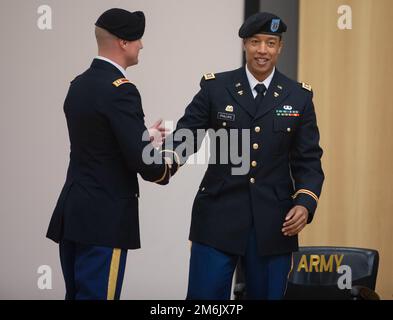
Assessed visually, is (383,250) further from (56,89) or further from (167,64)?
(56,89)

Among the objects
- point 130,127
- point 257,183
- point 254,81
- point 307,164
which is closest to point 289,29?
point 254,81

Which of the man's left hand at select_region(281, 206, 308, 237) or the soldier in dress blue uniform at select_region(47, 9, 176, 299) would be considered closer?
the soldier in dress blue uniform at select_region(47, 9, 176, 299)

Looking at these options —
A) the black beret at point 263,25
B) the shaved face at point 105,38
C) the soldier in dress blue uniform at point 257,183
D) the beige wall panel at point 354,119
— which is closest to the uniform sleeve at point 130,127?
the shaved face at point 105,38

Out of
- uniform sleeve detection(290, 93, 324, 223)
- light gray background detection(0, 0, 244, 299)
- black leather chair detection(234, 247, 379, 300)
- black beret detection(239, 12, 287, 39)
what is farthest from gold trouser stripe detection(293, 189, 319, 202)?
light gray background detection(0, 0, 244, 299)

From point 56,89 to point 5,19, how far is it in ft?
1.76

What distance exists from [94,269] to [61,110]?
7.45 feet

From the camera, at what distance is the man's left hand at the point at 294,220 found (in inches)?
126

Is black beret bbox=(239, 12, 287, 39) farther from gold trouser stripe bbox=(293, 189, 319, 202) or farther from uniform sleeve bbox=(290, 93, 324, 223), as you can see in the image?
gold trouser stripe bbox=(293, 189, 319, 202)

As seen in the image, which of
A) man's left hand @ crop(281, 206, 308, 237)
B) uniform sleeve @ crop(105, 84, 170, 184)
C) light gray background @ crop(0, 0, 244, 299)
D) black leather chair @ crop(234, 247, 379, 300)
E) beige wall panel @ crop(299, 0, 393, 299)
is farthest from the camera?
light gray background @ crop(0, 0, 244, 299)

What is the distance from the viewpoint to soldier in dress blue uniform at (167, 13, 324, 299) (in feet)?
10.5

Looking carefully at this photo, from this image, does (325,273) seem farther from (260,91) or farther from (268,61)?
(268,61)

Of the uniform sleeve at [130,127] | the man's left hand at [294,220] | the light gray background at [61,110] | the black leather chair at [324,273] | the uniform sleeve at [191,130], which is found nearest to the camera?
the uniform sleeve at [130,127]

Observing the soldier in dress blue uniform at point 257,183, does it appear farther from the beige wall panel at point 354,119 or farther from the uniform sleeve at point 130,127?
the beige wall panel at point 354,119

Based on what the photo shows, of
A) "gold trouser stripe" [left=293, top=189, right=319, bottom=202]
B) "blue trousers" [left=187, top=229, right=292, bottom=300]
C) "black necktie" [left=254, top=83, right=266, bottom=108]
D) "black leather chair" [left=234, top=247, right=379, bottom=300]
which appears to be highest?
"black necktie" [left=254, top=83, right=266, bottom=108]
